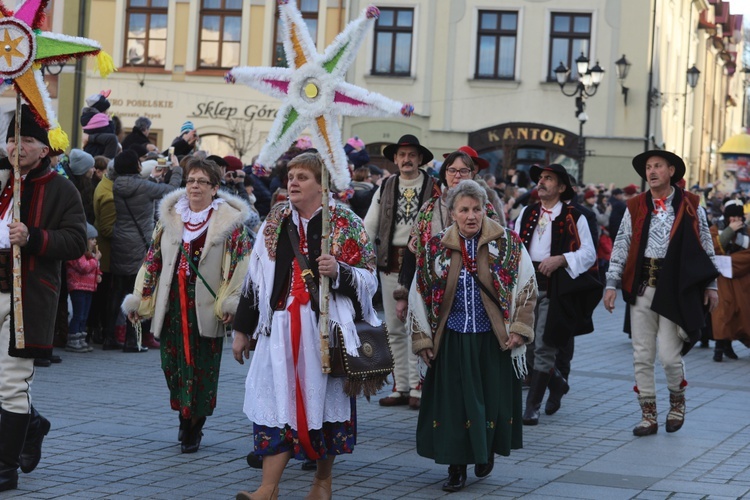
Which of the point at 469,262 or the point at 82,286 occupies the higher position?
the point at 469,262

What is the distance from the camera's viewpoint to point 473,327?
726cm

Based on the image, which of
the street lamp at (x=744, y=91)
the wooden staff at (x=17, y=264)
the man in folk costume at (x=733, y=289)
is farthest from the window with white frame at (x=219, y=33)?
the street lamp at (x=744, y=91)

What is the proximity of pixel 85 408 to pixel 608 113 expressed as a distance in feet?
89.0

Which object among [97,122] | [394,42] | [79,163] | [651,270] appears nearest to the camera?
[651,270]

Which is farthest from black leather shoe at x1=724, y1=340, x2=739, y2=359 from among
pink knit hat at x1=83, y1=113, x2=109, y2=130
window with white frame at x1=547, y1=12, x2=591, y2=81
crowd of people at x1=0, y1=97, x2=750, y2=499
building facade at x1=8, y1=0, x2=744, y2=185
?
window with white frame at x1=547, y1=12, x2=591, y2=81

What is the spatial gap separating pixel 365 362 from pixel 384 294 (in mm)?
3537

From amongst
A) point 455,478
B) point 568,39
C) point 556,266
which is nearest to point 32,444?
point 455,478

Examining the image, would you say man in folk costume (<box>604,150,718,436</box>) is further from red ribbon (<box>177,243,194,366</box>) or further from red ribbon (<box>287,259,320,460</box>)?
red ribbon (<box>287,259,320,460</box>)

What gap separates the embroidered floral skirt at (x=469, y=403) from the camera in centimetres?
706

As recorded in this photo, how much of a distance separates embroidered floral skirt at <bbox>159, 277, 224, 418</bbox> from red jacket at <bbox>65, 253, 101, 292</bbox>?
4227mm

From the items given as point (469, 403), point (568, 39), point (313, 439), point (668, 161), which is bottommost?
point (313, 439)

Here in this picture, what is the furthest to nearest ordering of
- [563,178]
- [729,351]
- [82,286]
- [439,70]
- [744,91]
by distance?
[744,91], [439,70], [729,351], [82,286], [563,178]

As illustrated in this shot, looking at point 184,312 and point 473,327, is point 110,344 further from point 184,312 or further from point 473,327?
point 473,327

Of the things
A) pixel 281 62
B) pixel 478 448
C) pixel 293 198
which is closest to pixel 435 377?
pixel 478 448
